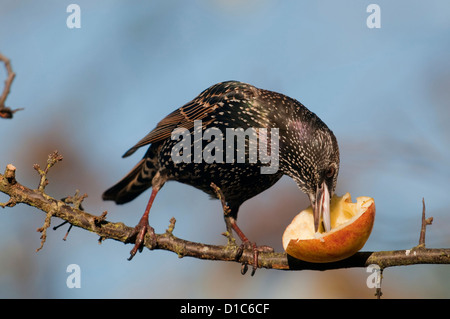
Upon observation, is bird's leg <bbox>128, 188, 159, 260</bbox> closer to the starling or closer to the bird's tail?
the starling

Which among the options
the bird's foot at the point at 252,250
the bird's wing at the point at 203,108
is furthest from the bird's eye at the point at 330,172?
the bird's wing at the point at 203,108

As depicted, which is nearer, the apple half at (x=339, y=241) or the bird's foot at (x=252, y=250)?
the apple half at (x=339, y=241)

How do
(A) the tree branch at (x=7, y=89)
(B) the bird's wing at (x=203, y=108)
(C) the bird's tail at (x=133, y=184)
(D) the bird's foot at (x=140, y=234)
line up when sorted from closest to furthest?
(A) the tree branch at (x=7, y=89), (D) the bird's foot at (x=140, y=234), (B) the bird's wing at (x=203, y=108), (C) the bird's tail at (x=133, y=184)

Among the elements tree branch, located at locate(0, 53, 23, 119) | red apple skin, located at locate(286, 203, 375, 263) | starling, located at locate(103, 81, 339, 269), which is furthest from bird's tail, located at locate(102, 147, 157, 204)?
tree branch, located at locate(0, 53, 23, 119)

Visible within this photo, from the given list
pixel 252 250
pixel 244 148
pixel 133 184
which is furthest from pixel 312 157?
pixel 133 184

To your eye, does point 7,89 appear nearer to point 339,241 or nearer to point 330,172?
point 339,241

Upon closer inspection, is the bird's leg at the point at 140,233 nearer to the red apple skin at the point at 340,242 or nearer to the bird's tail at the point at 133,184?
the red apple skin at the point at 340,242
